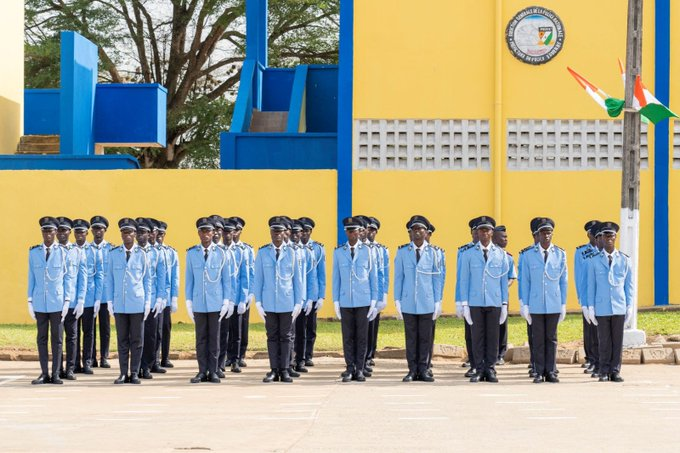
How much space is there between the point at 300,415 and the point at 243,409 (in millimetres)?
688

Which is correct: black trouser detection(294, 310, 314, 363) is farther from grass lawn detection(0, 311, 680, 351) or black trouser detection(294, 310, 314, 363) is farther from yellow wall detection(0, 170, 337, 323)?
yellow wall detection(0, 170, 337, 323)

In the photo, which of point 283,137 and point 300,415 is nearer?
point 300,415

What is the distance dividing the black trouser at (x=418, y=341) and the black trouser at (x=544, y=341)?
1.13 metres

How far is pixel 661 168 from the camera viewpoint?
21.5m

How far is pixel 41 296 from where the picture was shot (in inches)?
563

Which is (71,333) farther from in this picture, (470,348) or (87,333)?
(470,348)

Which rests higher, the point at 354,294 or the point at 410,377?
the point at 354,294

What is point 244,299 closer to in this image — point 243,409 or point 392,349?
point 392,349

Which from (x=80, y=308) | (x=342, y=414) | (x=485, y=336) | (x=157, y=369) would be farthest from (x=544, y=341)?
(x=80, y=308)

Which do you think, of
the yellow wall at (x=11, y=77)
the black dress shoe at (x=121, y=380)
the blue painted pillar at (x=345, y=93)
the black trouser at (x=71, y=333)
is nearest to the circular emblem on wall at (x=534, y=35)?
the blue painted pillar at (x=345, y=93)

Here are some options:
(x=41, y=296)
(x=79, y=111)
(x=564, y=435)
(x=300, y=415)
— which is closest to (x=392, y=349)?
(x=41, y=296)

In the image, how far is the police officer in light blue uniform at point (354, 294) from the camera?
564 inches

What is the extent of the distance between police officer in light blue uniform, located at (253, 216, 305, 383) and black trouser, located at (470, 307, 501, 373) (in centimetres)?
192

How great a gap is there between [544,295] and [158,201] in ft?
28.8
